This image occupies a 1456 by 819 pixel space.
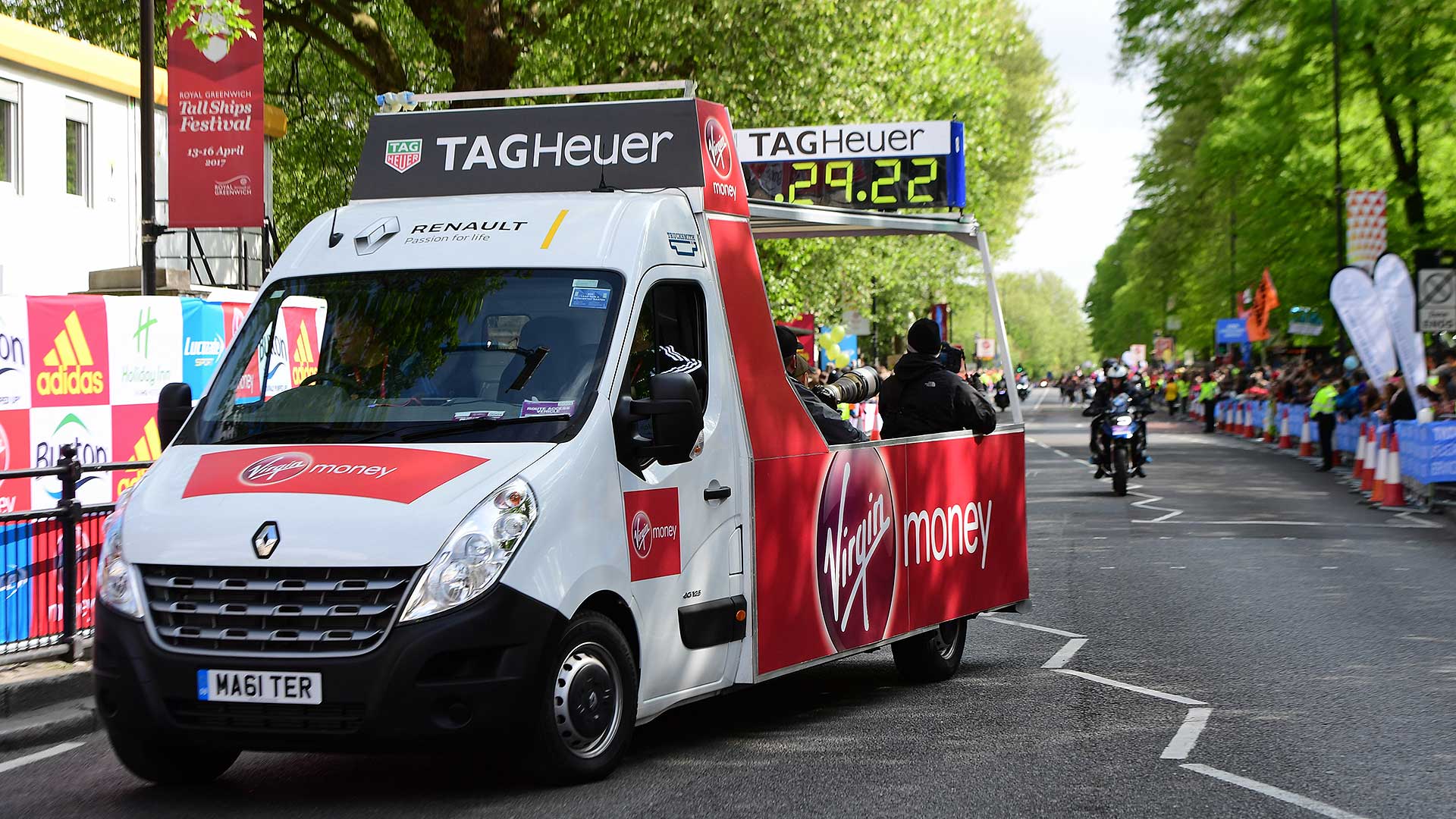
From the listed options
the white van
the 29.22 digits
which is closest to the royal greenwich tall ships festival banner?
the white van

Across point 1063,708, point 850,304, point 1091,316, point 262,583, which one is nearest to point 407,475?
point 262,583

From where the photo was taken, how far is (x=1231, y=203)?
4331 cm

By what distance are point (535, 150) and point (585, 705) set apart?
8.66ft

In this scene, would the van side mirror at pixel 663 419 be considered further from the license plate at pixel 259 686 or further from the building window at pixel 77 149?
the building window at pixel 77 149

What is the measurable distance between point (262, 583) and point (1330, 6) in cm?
3219

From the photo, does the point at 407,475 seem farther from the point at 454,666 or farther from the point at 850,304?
the point at 850,304

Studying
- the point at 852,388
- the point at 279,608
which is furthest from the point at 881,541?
the point at 279,608

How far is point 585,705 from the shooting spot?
644 centimetres

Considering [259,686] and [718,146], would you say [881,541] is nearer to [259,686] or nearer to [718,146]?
[718,146]

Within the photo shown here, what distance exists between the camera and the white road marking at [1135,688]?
8.67 metres

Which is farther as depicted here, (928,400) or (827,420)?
(928,400)

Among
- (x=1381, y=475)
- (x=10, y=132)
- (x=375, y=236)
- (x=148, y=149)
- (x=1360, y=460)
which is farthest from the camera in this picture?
(x=1360, y=460)

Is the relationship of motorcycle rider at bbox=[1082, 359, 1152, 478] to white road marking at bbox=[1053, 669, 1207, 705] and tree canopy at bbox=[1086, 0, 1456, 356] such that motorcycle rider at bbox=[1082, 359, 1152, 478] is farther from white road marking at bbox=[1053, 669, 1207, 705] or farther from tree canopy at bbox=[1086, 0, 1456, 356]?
white road marking at bbox=[1053, 669, 1207, 705]

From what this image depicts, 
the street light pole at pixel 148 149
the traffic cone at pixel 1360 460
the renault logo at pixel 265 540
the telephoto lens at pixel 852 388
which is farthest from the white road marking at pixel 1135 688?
the traffic cone at pixel 1360 460
